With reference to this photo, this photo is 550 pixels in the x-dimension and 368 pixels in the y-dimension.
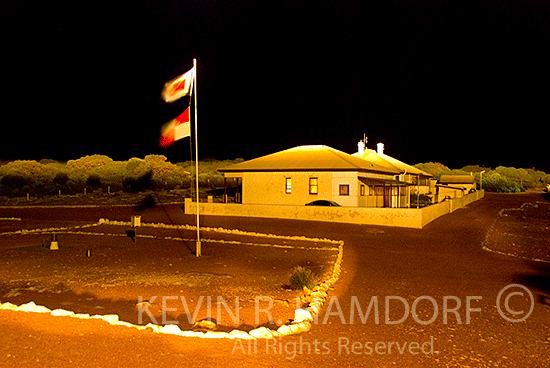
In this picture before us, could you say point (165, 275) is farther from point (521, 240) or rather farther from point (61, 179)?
point (61, 179)

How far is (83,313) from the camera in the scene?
6930 millimetres

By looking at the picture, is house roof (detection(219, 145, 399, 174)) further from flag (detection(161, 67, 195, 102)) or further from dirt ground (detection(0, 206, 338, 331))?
flag (detection(161, 67, 195, 102))

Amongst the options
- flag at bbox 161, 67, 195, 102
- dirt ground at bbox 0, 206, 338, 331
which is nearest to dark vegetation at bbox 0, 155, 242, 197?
dirt ground at bbox 0, 206, 338, 331

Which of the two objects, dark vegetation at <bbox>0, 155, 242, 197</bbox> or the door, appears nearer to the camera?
the door

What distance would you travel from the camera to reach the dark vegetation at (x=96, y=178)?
58875 millimetres

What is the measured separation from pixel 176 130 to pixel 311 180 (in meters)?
17.0

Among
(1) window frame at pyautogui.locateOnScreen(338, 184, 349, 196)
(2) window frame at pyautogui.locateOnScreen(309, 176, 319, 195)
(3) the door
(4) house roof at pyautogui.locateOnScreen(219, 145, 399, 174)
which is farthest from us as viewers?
(3) the door

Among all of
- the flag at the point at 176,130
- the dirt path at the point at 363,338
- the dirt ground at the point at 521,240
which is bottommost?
the dirt ground at the point at 521,240

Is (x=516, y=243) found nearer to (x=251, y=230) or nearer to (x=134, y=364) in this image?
(x=251, y=230)

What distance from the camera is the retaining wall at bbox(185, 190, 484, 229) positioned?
22172mm

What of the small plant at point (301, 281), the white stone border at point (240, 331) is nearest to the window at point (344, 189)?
the small plant at point (301, 281)

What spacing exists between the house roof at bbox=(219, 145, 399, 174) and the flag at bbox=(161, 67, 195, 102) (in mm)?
15872

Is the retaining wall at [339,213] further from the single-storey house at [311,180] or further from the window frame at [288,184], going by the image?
the window frame at [288,184]

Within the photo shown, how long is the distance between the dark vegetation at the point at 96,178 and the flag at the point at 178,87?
125 feet
